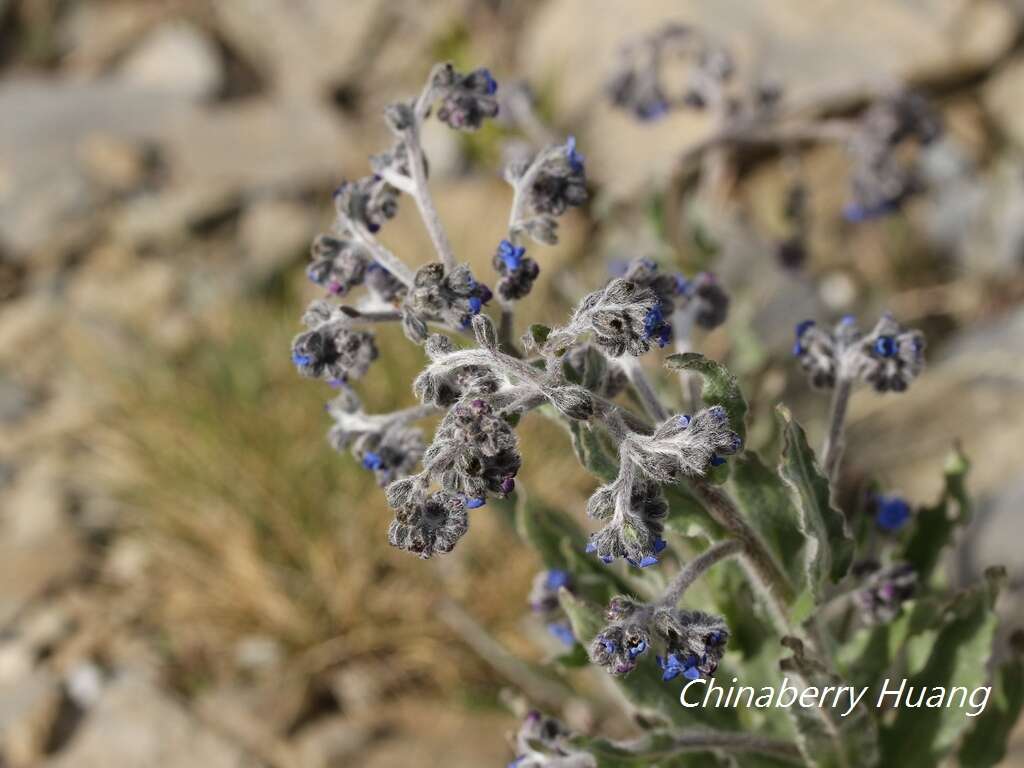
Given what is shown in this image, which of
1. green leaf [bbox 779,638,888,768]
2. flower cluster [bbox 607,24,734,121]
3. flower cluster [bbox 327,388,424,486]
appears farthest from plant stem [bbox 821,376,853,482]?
flower cluster [bbox 607,24,734,121]

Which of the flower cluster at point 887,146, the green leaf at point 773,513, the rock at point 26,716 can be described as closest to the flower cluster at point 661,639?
the green leaf at point 773,513

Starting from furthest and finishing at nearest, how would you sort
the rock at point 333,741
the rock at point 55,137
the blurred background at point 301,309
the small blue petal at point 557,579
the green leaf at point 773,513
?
the rock at point 55,137 < the blurred background at point 301,309 < the rock at point 333,741 < the small blue petal at point 557,579 < the green leaf at point 773,513

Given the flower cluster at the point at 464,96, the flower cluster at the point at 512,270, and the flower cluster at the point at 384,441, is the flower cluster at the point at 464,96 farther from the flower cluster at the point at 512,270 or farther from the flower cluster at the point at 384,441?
the flower cluster at the point at 384,441

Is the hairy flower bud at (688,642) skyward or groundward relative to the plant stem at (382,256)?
groundward

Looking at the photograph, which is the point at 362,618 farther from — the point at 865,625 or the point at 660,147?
the point at 660,147

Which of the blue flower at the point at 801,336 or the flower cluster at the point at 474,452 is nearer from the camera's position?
the flower cluster at the point at 474,452
